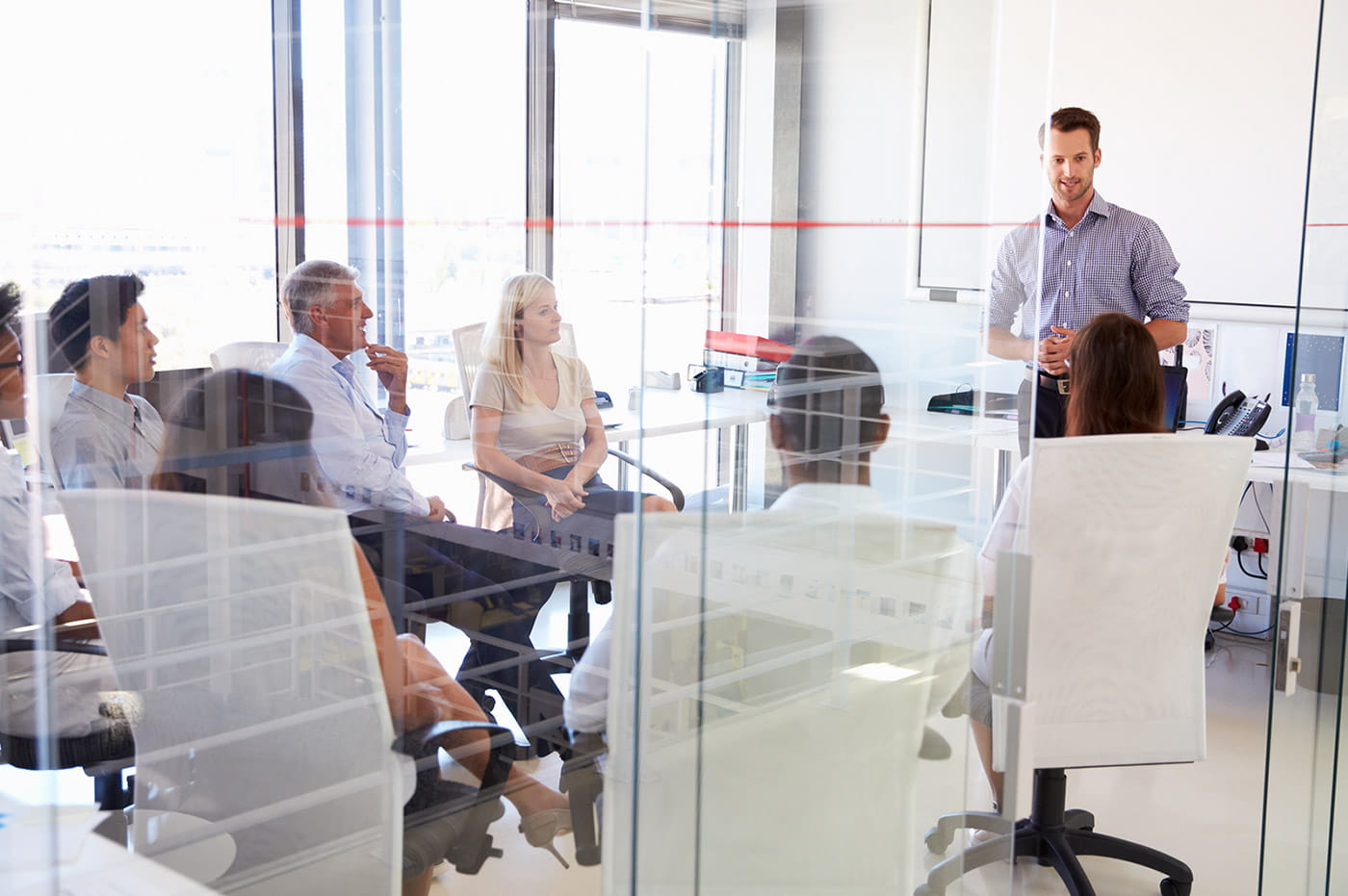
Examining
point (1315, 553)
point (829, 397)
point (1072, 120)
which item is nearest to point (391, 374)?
point (829, 397)

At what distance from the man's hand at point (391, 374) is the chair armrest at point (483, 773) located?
0.91 ft

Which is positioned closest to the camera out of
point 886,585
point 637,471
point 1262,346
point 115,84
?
point 115,84

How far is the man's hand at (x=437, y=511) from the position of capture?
3.56 ft

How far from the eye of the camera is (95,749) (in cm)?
109

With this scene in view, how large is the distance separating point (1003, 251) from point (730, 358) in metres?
0.56

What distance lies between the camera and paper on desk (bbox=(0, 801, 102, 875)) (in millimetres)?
1115

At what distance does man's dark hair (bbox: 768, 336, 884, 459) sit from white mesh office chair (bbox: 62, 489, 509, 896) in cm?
49

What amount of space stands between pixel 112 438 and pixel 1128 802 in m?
2.65

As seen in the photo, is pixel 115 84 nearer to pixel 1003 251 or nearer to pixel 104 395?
pixel 104 395

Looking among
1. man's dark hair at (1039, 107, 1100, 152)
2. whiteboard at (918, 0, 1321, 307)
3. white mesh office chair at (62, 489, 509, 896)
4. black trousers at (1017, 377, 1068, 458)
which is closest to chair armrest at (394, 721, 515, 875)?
white mesh office chair at (62, 489, 509, 896)

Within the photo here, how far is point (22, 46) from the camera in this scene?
1.06m

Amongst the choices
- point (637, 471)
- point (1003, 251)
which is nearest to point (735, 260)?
point (637, 471)

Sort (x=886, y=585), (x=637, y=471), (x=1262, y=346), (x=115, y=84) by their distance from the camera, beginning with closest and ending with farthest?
(x=115, y=84) < (x=637, y=471) < (x=886, y=585) < (x=1262, y=346)

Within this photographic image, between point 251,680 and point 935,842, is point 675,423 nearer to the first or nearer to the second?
point 251,680
